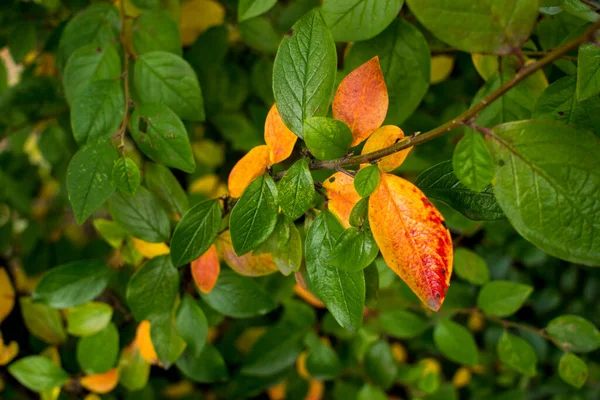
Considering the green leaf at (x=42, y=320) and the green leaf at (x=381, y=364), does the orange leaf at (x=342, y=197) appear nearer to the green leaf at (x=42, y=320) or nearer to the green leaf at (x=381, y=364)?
the green leaf at (x=381, y=364)

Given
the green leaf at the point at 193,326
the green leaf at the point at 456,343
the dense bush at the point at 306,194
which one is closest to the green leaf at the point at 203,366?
the dense bush at the point at 306,194

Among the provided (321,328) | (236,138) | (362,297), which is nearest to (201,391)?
(321,328)

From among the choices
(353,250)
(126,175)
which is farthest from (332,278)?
(126,175)

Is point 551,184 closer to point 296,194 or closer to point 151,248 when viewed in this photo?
point 296,194

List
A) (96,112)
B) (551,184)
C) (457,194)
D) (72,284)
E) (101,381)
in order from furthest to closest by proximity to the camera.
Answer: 1. (101,381)
2. (72,284)
3. (96,112)
4. (457,194)
5. (551,184)

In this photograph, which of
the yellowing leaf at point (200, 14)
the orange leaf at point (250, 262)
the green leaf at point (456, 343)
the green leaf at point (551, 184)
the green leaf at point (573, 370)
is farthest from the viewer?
the yellowing leaf at point (200, 14)

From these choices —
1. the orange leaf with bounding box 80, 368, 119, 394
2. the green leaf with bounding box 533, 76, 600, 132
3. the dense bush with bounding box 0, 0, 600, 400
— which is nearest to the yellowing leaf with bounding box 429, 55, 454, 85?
the dense bush with bounding box 0, 0, 600, 400

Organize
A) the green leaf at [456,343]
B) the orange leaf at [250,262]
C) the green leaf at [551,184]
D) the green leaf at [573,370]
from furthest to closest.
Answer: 1. the green leaf at [456,343]
2. the green leaf at [573,370]
3. the orange leaf at [250,262]
4. the green leaf at [551,184]
